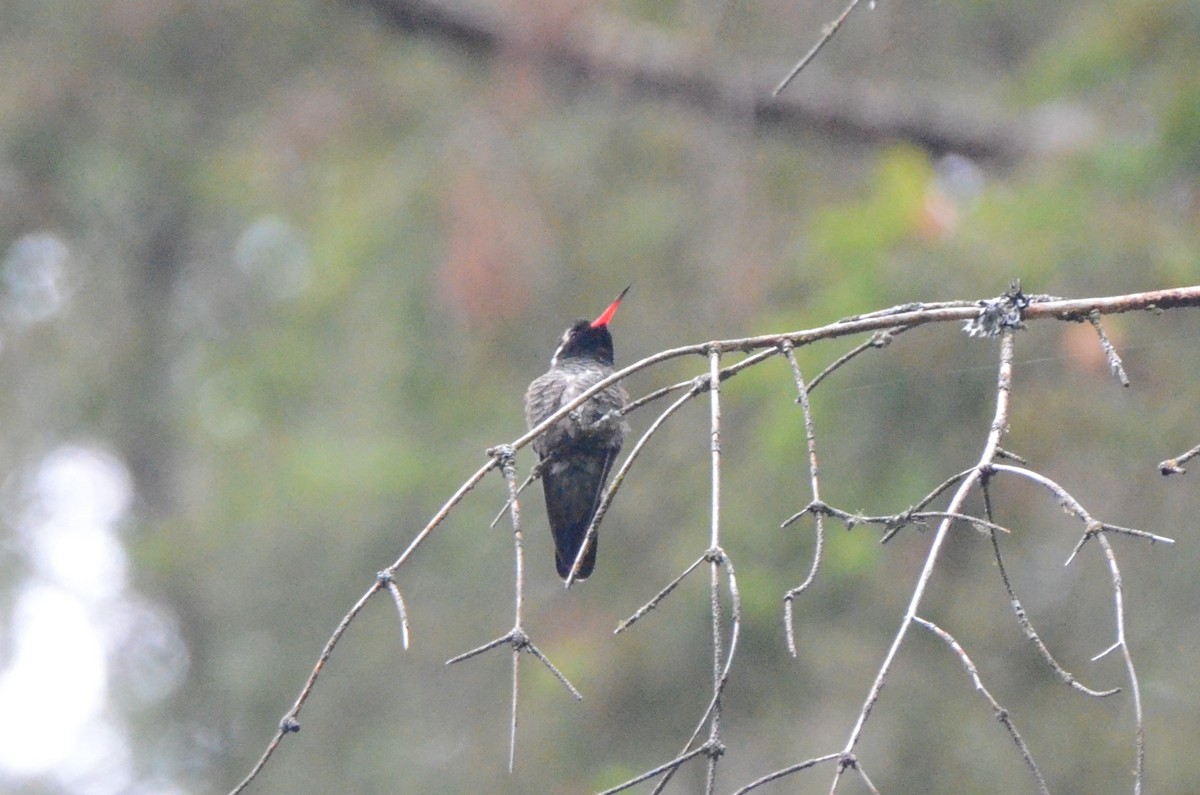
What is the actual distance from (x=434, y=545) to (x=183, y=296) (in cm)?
592

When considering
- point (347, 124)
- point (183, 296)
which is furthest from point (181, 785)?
point (347, 124)

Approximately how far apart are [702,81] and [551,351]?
1.85 metres

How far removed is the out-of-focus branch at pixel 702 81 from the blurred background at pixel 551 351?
0.09 ft

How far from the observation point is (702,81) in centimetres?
906

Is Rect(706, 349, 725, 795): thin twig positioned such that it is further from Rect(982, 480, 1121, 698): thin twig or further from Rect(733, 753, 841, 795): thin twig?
Rect(982, 480, 1121, 698): thin twig

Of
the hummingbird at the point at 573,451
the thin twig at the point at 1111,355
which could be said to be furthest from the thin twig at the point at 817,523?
the hummingbird at the point at 573,451

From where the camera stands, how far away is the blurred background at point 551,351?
5.82 meters

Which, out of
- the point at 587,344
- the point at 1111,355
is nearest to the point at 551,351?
the point at 587,344

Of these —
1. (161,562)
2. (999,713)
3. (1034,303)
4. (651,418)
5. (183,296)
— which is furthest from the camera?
(183,296)

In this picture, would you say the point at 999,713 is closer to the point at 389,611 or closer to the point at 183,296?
the point at 389,611

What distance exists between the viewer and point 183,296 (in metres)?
15.4

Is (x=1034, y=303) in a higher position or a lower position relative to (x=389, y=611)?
lower

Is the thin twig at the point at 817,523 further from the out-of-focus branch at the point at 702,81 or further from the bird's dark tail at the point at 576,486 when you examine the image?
the out-of-focus branch at the point at 702,81

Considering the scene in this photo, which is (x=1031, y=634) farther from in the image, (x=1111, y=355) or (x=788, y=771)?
(x=1111, y=355)
